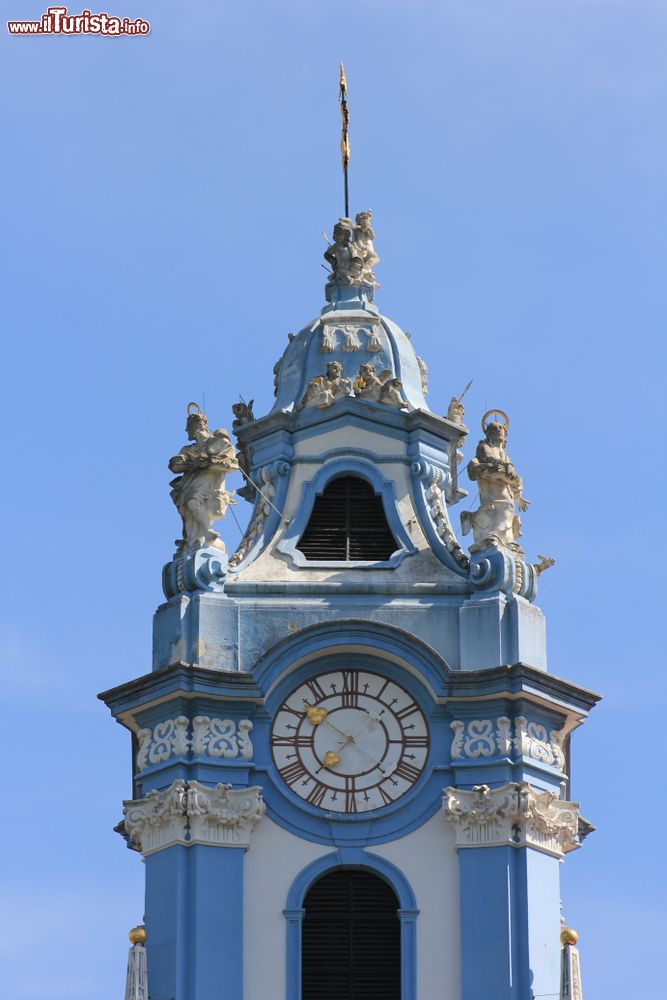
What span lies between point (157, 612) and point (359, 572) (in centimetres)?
203

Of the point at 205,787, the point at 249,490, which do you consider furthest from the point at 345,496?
the point at 205,787

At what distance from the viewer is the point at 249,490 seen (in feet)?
122

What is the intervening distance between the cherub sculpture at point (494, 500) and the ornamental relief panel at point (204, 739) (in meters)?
3.11

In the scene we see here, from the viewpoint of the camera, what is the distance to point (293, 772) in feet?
114

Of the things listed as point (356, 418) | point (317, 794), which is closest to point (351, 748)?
point (317, 794)

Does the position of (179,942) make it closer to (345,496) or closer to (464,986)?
(464,986)

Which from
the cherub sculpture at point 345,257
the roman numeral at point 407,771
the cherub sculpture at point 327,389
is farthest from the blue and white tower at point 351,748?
the cherub sculpture at point 345,257

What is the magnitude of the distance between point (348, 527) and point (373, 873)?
12.5 ft

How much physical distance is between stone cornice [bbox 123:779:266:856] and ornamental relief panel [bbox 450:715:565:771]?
1978 millimetres

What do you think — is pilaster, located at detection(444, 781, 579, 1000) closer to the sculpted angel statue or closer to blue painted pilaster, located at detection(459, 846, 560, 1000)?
blue painted pilaster, located at detection(459, 846, 560, 1000)

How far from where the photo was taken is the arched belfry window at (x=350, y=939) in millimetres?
34031

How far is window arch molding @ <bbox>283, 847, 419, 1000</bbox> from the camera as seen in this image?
33844 millimetres

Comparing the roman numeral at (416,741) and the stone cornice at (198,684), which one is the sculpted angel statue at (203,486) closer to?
the stone cornice at (198,684)

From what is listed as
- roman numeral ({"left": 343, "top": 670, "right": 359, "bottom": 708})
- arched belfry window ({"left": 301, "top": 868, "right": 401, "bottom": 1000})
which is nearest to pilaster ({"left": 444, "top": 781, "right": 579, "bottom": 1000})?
arched belfry window ({"left": 301, "top": 868, "right": 401, "bottom": 1000})
